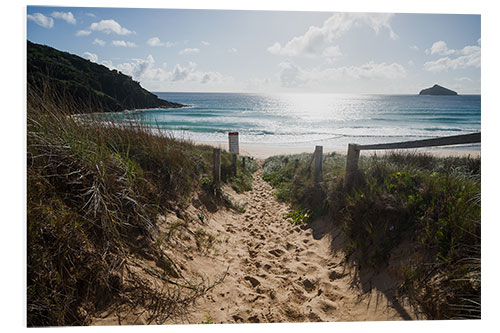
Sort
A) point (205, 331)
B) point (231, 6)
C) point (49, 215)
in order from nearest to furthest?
point (49, 215)
point (205, 331)
point (231, 6)

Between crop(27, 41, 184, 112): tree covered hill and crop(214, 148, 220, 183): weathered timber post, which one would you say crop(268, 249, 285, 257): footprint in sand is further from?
crop(27, 41, 184, 112): tree covered hill

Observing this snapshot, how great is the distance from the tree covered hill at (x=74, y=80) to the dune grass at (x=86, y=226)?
0.94 ft

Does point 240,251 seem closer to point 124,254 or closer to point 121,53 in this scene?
point 124,254

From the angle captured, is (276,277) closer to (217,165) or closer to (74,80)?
(217,165)

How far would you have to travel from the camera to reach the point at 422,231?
2.54m

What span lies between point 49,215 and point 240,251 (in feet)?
7.09

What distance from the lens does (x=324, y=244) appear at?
3.51m

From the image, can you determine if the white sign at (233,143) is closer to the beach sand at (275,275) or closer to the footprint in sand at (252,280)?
the beach sand at (275,275)

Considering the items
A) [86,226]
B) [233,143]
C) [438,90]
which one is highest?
[438,90]

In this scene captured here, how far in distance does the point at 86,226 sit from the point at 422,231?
297 centimetres

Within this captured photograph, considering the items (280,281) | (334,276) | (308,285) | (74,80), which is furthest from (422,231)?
(74,80)

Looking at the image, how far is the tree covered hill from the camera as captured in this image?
3273 mm

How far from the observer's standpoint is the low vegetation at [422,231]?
2.06 m
